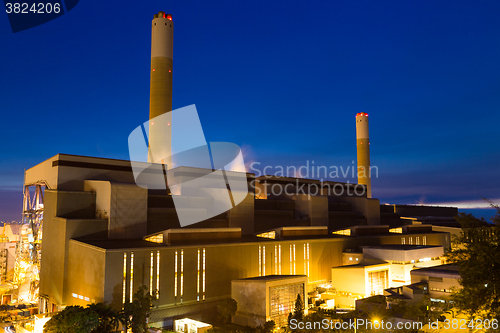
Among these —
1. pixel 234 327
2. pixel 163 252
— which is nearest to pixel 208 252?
pixel 163 252

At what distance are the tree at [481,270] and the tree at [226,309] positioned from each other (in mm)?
22857

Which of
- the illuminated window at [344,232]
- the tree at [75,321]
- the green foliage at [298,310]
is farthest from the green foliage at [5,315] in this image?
the illuminated window at [344,232]

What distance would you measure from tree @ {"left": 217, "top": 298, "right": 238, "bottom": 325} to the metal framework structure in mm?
26882

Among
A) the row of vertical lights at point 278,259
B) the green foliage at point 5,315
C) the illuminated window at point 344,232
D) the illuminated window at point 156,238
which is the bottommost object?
the green foliage at point 5,315

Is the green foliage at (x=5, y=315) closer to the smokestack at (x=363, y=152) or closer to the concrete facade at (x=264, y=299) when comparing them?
the concrete facade at (x=264, y=299)

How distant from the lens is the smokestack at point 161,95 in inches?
2655

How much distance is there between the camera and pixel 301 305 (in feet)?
142

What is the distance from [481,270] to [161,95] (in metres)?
55.0

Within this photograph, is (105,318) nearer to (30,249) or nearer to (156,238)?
(156,238)

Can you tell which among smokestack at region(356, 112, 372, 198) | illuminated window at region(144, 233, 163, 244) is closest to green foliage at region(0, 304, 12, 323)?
illuminated window at region(144, 233, 163, 244)

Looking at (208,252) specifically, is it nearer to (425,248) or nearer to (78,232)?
(78,232)

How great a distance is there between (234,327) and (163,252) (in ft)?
37.4

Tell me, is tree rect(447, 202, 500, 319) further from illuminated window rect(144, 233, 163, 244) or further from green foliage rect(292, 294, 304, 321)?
illuminated window rect(144, 233, 163, 244)

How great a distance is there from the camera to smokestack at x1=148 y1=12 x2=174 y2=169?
67.4 m
